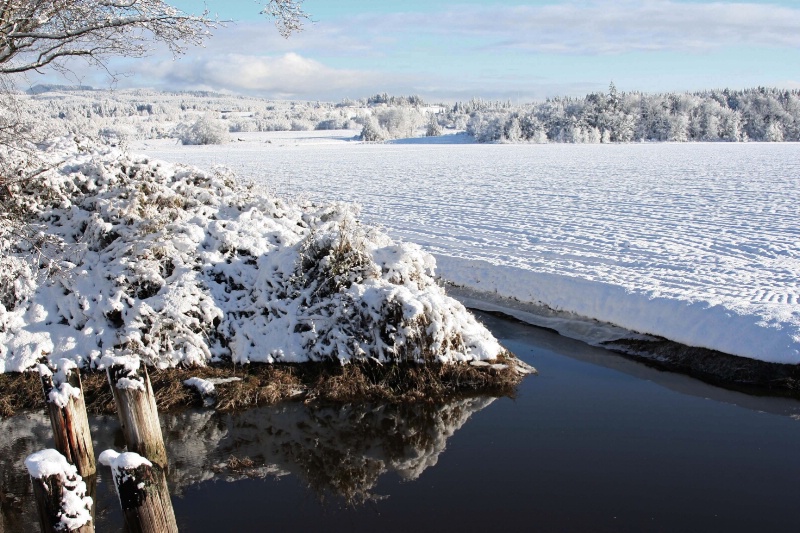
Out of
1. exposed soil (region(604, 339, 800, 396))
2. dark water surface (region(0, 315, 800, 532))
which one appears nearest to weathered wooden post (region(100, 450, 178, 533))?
dark water surface (region(0, 315, 800, 532))

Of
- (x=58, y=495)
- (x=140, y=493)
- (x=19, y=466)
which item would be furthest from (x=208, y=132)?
(x=58, y=495)

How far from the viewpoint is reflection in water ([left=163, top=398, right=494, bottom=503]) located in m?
7.73

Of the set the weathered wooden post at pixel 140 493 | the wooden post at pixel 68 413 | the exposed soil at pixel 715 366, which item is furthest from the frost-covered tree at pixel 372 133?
the weathered wooden post at pixel 140 493

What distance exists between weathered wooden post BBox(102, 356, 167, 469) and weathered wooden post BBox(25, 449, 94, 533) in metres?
2.30

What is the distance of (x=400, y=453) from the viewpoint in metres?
8.23

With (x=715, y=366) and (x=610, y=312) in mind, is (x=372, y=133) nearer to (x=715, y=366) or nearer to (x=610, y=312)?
(x=610, y=312)

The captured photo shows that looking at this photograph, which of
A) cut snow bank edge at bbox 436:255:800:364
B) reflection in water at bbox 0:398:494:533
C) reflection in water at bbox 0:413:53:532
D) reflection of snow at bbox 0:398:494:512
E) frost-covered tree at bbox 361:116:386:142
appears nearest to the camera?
reflection in water at bbox 0:413:53:532

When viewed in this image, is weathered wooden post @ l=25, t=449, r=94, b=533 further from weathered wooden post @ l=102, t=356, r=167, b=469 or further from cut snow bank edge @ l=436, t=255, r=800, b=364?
cut snow bank edge @ l=436, t=255, r=800, b=364

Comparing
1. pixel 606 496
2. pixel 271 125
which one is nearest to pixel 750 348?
pixel 606 496

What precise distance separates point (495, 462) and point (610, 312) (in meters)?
5.73

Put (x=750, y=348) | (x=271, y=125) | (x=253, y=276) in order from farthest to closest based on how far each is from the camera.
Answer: (x=271, y=125) → (x=253, y=276) → (x=750, y=348)

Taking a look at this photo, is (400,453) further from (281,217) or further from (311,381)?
(281,217)

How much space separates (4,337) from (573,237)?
14.1 meters

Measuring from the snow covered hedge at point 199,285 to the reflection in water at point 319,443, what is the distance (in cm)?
114
